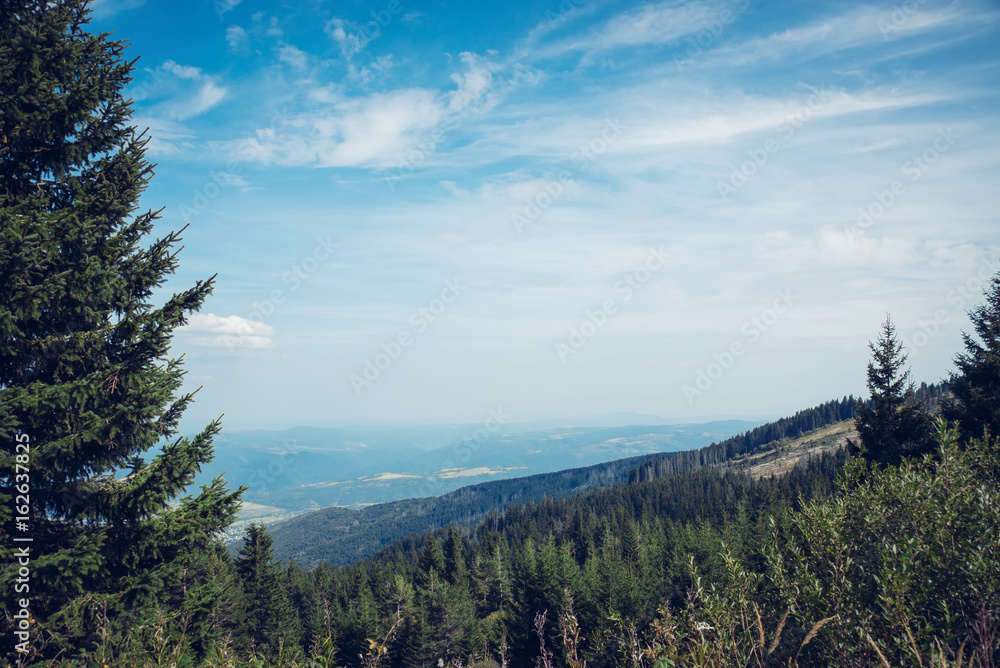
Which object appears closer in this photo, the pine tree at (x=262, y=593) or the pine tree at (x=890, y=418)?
the pine tree at (x=890, y=418)

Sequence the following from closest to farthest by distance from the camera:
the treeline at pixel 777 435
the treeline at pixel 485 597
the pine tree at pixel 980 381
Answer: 1. the pine tree at pixel 980 381
2. the treeline at pixel 485 597
3. the treeline at pixel 777 435

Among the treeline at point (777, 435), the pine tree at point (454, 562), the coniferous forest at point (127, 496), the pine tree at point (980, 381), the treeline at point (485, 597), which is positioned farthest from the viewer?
the treeline at point (777, 435)

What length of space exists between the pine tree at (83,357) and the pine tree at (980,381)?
32541 millimetres

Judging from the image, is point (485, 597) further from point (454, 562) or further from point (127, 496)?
point (127, 496)

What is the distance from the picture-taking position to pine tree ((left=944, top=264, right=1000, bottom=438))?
2388 cm

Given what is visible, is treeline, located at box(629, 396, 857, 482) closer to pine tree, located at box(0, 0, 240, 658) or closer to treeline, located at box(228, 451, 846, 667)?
treeline, located at box(228, 451, 846, 667)

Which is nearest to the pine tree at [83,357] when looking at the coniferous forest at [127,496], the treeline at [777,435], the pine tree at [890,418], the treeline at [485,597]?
the coniferous forest at [127,496]

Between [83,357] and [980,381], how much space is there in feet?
119

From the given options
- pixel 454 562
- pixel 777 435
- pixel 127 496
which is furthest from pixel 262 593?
pixel 777 435

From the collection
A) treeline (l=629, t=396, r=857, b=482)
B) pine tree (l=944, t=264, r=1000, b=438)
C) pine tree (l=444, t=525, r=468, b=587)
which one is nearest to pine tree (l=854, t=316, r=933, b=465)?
pine tree (l=944, t=264, r=1000, b=438)

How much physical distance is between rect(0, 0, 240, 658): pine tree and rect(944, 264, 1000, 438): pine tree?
32541 mm

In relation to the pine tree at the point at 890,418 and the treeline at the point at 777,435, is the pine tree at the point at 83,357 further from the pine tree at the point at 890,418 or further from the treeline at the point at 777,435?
the treeline at the point at 777,435

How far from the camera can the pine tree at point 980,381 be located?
23.9 m

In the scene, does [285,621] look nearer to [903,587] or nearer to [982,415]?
[903,587]
